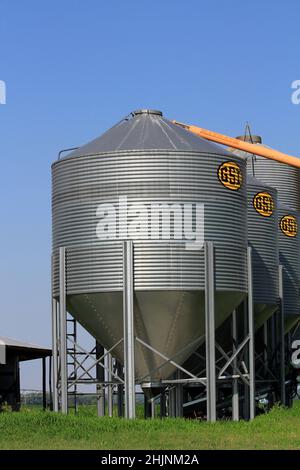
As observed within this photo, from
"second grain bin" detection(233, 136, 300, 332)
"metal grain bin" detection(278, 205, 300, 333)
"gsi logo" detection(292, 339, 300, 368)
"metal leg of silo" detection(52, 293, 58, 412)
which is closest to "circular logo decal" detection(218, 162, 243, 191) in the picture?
"metal leg of silo" detection(52, 293, 58, 412)

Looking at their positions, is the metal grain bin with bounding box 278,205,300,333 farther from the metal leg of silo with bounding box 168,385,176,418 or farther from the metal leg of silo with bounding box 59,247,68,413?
the metal leg of silo with bounding box 59,247,68,413

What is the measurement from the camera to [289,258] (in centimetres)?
4662

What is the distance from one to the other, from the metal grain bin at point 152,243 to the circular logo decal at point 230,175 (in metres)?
0.03

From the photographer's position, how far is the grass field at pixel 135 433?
1071 inches

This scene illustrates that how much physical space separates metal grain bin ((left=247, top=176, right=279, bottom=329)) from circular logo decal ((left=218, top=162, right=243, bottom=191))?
4928mm

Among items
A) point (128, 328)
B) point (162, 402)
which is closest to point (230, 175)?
point (128, 328)

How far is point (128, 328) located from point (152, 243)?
2.77m

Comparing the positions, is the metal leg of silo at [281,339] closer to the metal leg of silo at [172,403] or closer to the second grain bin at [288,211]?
the second grain bin at [288,211]

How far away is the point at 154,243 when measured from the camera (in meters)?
33.7

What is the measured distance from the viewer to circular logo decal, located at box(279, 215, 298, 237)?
4669cm

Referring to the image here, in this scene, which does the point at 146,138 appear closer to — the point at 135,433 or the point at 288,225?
the point at 135,433

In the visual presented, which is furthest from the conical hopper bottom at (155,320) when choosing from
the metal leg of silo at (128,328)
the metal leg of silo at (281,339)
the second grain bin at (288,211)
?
the second grain bin at (288,211)

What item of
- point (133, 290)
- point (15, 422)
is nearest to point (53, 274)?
point (133, 290)
